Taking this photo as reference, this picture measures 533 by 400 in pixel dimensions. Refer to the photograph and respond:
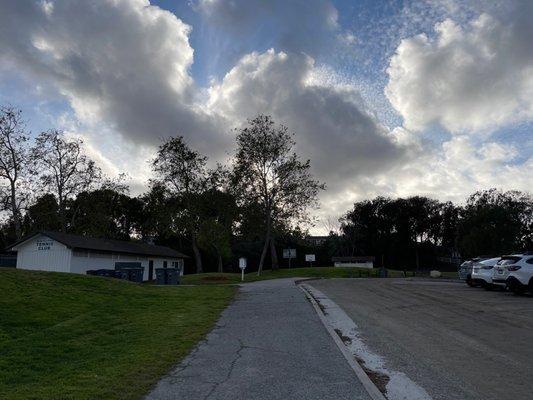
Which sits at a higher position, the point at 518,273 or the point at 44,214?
the point at 44,214

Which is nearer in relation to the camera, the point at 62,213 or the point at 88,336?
the point at 88,336

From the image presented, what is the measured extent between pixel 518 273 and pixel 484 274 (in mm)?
3579

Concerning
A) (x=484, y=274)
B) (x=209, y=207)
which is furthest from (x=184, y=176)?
(x=484, y=274)

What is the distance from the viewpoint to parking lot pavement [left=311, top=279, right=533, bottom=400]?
22.6 feet

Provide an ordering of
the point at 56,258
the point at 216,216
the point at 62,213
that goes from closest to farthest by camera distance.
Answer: the point at 56,258 → the point at 62,213 → the point at 216,216

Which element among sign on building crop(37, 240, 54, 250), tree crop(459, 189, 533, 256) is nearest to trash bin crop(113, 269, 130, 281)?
sign on building crop(37, 240, 54, 250)

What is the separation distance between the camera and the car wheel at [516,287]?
21381 mm

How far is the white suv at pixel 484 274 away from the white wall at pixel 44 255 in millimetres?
29372

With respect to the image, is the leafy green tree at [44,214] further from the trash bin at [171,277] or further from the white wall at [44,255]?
the trash bin at [171,277]

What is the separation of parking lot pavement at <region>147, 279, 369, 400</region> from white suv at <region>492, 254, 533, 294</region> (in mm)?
13165

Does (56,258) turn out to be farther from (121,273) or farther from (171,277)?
(171,277)

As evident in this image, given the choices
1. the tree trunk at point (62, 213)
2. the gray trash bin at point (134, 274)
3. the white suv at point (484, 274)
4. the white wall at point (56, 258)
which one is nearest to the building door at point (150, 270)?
the white wall at point (56, 258)

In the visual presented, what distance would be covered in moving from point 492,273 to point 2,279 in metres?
22.0

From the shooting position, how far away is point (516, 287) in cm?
2153
